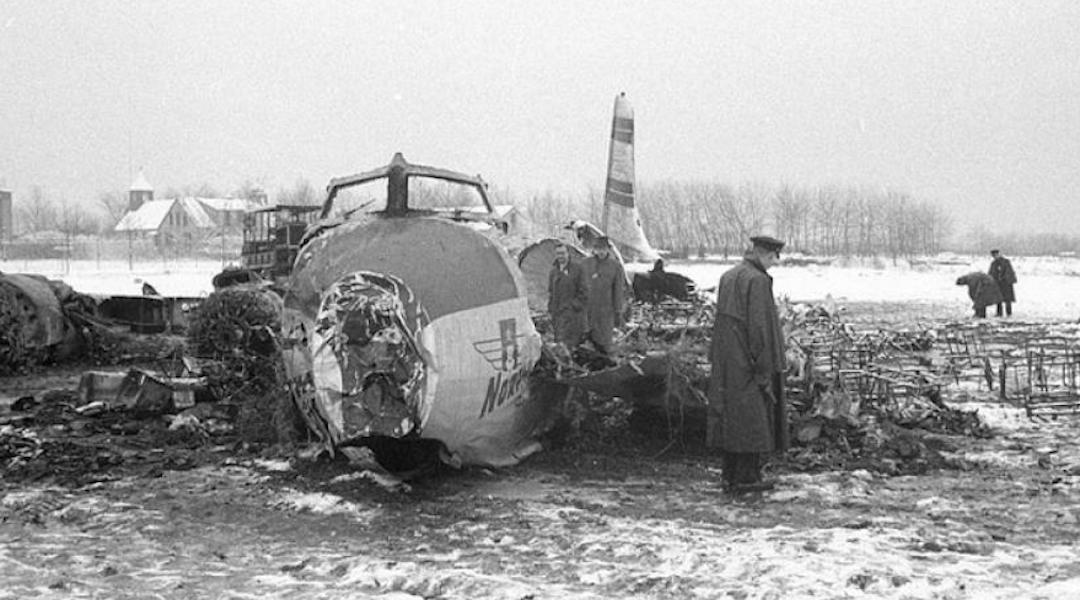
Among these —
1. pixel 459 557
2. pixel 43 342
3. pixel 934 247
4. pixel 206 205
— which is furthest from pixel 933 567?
pixel 206 205

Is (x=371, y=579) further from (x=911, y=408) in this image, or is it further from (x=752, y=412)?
(x=911, y=408)

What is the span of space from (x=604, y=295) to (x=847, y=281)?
36067 mm

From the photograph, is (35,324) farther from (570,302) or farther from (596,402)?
(596,402)

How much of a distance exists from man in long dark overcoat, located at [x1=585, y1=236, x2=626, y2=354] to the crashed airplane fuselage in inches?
121

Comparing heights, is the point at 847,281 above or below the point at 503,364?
below

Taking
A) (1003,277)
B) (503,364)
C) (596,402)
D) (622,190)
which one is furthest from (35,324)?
(1003,277)

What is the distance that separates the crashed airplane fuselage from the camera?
21.8ft

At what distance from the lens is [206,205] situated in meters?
110

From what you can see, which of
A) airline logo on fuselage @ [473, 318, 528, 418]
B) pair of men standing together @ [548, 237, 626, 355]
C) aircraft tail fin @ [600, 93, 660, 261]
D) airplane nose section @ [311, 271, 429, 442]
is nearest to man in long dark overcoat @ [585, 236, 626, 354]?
pair of men standing together @ [548, 237, 626, 355]

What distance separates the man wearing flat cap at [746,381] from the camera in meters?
7.19

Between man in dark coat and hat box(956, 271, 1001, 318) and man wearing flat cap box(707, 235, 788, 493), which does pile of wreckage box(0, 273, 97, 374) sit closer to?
man wearing flat cap box(707, 235, 788, 493)

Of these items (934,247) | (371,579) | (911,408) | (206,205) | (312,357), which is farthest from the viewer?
(206,205)

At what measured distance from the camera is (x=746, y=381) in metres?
7.26

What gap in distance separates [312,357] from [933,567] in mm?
4015
